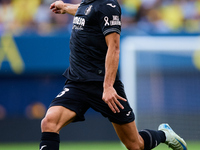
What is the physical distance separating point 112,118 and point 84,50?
2.58 ft

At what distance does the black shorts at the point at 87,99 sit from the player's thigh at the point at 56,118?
0.31 ft

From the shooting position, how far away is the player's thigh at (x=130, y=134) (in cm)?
486

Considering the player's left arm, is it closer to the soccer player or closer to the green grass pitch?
the soccer player

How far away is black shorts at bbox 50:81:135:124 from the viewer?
15.3 feet

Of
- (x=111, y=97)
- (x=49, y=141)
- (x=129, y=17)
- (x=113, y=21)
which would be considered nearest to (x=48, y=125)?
(x=49, y=141)

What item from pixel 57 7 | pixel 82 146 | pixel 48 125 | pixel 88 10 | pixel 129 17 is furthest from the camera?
pixel 129 17

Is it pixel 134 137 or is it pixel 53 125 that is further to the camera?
pixel 134 137

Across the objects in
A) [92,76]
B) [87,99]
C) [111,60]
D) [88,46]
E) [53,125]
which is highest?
[88,46]

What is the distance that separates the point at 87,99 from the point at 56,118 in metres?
0.45

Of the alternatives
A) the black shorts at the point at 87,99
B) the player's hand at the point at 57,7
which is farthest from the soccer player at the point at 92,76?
the player's hand at the point at 57,7

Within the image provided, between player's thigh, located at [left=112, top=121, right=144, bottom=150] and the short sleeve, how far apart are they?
3.50 feet

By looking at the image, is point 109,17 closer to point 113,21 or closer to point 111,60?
point 113,21

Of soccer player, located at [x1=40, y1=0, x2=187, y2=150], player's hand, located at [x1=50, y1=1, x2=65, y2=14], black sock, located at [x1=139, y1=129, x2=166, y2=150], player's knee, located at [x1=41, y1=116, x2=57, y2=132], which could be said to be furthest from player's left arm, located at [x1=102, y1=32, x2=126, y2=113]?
player's hand, located at [x1=50, y1=1, x2=65, y2=14]

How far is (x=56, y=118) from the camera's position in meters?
4.44
